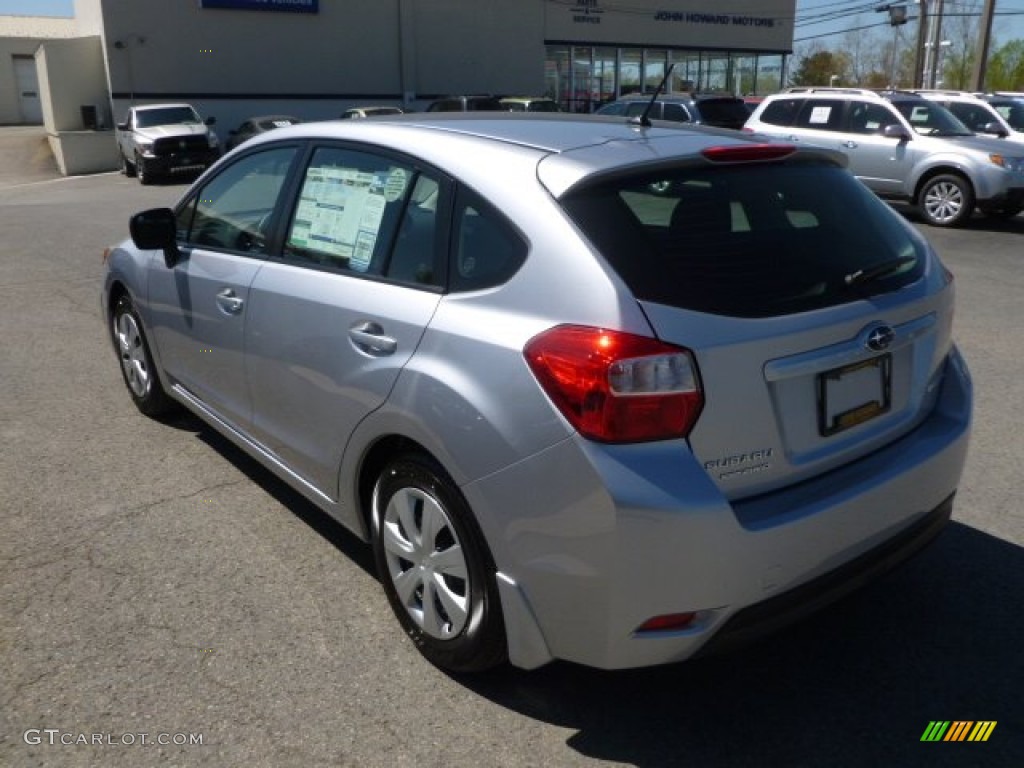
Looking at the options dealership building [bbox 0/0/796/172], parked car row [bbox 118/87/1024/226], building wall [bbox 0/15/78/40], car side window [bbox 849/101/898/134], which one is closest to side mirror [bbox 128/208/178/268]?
parked car row [bbox 118/87/1024/226]

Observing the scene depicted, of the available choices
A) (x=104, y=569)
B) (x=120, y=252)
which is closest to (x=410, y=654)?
(x=104, y=569)

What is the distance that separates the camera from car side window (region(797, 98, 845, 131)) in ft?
45.2

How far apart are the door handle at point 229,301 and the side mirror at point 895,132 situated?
1168cm

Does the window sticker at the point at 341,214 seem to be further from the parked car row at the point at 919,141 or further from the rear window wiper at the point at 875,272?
the parked car row at the point at 919,141

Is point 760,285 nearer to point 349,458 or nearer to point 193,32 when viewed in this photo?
point 349,458

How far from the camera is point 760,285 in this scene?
2582mm

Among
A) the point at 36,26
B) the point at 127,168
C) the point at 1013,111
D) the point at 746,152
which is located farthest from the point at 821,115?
the point at 36,26

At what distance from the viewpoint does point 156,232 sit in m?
4.32

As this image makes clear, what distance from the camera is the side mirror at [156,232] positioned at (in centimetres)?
430

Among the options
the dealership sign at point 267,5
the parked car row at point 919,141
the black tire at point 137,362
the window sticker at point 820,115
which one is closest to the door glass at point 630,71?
the dealership sign at point 267,5

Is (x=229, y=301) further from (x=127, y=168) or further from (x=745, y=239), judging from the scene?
(x=127, y=168)

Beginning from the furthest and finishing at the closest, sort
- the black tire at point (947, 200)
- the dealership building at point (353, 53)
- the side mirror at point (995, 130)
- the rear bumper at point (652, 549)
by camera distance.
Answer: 1. the dealership building at point (353, 53)
2. the side mirror at point (995, 130)
3. the black tire at point (947, 200)
4. the rear bumper at point (652, 549)

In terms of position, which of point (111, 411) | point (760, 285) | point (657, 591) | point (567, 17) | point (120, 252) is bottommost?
point (111, 411)

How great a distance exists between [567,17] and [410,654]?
1529 inches
